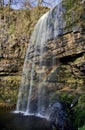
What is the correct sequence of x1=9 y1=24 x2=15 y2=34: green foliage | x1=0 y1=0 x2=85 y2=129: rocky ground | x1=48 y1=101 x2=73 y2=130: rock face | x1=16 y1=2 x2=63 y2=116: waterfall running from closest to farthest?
x1=48 y1=101 x2=73 y2=130: rock face → x1=0 y1=0 x2=85 y2=129: rocky ground → x1=16 y1=2 x2=63 y2=116: waterfall → x1=9 y1=24 x2=15 y2=34: green foliage

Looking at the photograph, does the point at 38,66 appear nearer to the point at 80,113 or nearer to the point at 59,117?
the point at 59,117

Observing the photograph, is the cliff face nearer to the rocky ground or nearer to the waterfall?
the rocky ground

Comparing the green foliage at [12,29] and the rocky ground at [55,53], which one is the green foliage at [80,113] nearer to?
the rocky ground at [55,53]

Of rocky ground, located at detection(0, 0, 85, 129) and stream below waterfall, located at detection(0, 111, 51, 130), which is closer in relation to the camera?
stream below waterfall, located at detection(0, 111, 51, 130)

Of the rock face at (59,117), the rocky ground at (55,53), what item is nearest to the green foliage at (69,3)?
the rocky ground at (55,53)

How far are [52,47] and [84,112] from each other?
15.5 feet

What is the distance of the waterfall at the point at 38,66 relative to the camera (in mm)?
12297

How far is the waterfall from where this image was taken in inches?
484

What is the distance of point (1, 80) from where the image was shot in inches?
616

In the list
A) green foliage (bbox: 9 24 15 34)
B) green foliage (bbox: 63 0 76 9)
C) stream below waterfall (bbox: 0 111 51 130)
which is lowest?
stream below waterfall (bbox: 0 111 51 130)

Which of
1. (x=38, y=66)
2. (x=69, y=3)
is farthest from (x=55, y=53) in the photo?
(x=69, y=3)

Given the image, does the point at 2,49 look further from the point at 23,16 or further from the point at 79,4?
the point at 79,4

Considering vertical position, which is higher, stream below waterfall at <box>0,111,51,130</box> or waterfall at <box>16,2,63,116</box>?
waterfall at <box>16,2,63,116</box>

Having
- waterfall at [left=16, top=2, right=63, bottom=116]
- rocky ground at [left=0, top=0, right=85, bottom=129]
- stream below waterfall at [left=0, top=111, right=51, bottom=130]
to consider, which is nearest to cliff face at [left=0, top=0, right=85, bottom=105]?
rocky ground at [left=0, top=0, right=85, bottom=129]
